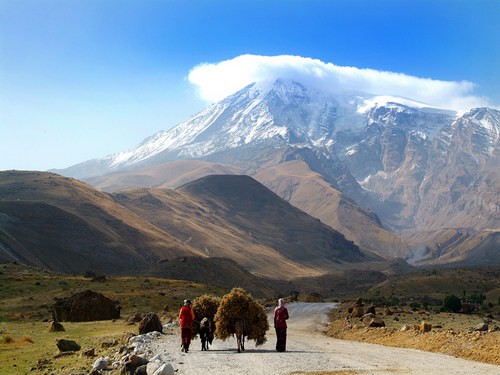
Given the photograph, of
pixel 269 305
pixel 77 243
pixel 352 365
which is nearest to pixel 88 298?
pixel 269 305

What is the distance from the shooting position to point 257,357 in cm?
2066

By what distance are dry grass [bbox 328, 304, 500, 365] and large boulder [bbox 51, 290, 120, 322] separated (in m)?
17.1

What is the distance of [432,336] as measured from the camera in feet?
84.1

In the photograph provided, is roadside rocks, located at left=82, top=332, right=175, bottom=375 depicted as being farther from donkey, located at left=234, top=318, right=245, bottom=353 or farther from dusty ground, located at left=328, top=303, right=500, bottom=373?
dusty ground, located at left=328, top=303, right=500, bottom=373

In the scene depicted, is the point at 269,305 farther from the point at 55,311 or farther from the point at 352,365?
the point at 352,365

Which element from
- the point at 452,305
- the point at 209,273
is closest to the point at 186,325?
the point at 452,305

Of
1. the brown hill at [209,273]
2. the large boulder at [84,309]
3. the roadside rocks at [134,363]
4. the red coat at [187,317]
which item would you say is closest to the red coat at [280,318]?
the red coat at [187,317]

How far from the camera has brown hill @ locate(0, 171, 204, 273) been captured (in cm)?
11706

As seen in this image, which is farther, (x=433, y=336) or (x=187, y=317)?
(x=433, y=336)

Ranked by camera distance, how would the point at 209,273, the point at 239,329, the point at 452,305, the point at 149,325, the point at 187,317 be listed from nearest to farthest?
the point at 239,329, the point at 187,317, the point at 149,325, the point at 452,305, the point at 209,273

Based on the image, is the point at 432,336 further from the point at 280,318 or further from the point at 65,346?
the point at 65,346

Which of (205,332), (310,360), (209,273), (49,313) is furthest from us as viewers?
(209,273)

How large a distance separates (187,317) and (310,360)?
566cm

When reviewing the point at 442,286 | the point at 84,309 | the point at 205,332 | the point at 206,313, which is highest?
the point at 206,313
